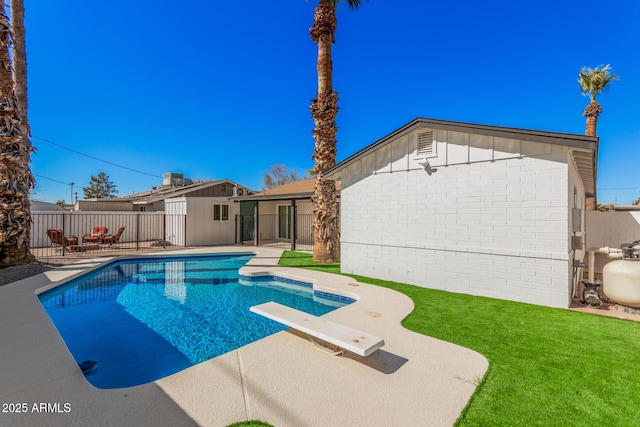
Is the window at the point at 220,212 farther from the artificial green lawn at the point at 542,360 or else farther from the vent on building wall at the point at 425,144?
the artificial green lawn at the point at 542,360

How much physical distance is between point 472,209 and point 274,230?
16464mm

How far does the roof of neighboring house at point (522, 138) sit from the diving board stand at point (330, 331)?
5813 mm

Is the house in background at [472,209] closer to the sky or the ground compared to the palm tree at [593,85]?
closer to the ground

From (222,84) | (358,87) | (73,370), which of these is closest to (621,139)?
(358,87)

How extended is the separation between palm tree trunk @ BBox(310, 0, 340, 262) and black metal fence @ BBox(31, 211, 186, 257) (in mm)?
10723

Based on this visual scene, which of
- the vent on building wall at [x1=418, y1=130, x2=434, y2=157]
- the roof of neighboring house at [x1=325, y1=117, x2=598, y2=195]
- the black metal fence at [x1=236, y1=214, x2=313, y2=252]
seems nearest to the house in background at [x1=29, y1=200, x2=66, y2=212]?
the black metal fence at [x1=236, y1=214, x2=313, y2=252]

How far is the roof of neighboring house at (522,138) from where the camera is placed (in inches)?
224

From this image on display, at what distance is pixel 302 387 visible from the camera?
317 centimetres

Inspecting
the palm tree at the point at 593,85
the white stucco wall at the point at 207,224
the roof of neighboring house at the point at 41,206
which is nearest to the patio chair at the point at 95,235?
the white stucco wall at the point at 207,224

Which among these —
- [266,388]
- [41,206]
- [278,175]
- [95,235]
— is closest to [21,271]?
[95,235]

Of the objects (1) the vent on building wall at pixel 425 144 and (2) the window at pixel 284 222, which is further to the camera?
(2) the window at pixel 284 222

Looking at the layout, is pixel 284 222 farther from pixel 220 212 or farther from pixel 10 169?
pixel 10 169

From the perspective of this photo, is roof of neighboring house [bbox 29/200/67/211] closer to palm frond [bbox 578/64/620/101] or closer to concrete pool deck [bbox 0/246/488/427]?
concrete pool deck [bbox 0/246/488/427]

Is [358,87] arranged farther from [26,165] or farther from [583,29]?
[26,165]
